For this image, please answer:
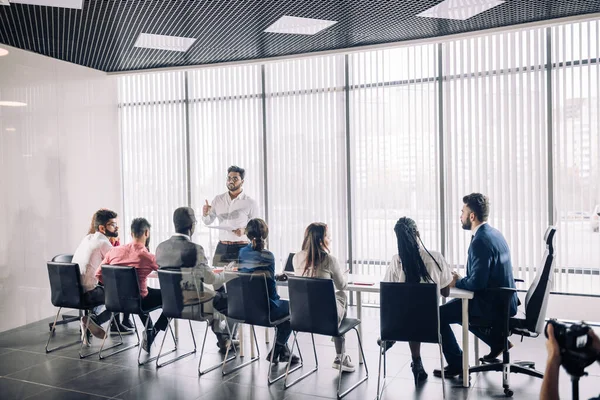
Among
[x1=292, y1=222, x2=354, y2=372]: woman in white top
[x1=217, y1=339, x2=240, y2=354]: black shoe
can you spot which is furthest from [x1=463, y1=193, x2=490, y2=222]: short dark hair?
[x1=217, y1=339, x2=240, y2=354]: black shoe

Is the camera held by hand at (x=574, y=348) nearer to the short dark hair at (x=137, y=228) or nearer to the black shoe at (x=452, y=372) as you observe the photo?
the black shoe at (x=452, y=372)

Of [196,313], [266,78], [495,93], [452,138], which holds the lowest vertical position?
[196,313]

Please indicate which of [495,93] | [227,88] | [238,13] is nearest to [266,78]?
[227,88]

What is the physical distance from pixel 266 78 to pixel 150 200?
256 centimetres

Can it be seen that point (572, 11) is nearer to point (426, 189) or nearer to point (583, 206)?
point (583, 206)

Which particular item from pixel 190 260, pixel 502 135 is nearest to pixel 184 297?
pixel 190 260

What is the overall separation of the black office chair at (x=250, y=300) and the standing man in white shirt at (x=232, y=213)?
1508 mm

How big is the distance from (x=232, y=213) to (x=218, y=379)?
2.23 meters

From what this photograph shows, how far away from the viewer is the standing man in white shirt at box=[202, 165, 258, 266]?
635cm

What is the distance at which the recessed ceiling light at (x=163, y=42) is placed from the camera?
6.25 metres

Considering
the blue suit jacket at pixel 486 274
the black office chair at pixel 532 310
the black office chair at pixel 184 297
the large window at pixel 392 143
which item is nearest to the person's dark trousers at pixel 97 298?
the black office chair at pixel 184 297

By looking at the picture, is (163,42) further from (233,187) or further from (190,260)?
(190,260)

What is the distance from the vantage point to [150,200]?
8.41m

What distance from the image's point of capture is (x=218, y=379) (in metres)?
4.73
